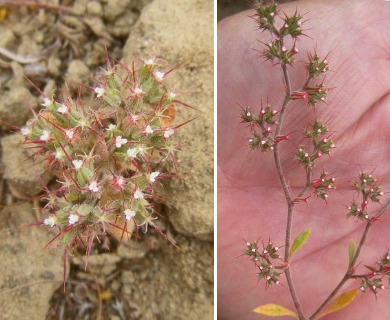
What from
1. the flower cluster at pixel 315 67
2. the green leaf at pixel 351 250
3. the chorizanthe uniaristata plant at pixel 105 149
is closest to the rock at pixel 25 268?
the chorizanthe uniaristata plant at pixel 105 149

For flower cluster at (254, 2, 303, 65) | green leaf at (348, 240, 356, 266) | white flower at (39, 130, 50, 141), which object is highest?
flower cluster at (254, 2, 303, 65)

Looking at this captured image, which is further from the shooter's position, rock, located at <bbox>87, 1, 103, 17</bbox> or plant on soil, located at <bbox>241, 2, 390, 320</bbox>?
rock, located at <bbox>87, 1, 103, 17</bbox>

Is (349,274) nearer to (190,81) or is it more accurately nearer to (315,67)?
(315,67)

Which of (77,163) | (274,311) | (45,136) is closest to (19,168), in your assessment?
(45,136)

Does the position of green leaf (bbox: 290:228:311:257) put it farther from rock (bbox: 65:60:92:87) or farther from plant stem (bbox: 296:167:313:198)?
rock (bbox: 65:60:92:87)

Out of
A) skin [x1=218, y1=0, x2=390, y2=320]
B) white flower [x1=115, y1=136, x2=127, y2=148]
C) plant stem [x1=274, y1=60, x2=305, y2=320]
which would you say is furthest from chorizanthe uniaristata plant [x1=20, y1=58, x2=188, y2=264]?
plant stem [x1=274, y1=60, x2=305, y2=320]

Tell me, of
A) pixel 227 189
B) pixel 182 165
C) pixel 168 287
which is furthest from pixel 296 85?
pixel 168 287
